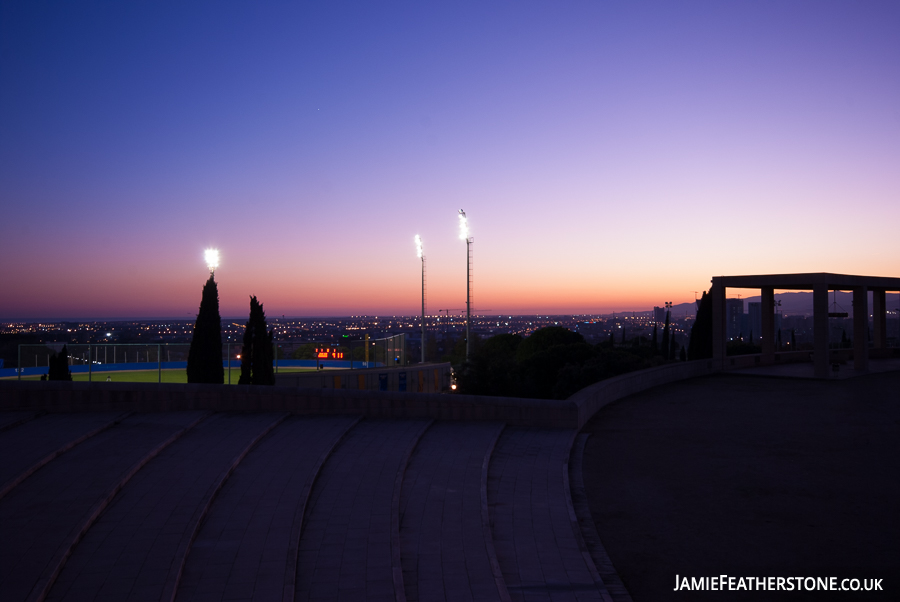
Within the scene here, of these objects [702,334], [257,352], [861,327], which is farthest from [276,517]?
[702,334]

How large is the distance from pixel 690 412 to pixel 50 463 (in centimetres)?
1267

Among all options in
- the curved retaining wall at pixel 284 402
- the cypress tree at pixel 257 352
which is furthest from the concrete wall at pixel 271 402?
the cypress tree at pixel 257 352

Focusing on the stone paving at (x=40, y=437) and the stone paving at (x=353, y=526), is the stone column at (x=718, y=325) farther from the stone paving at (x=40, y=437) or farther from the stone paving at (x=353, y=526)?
the stone paving at (x=40, y=437)

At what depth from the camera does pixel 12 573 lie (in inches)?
227

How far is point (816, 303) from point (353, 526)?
19.5 metres

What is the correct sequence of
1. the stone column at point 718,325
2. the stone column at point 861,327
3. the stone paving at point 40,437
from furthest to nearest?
the stone column at point 861,327 < the stone column at point 718,325 < the stone paving at point 40,437

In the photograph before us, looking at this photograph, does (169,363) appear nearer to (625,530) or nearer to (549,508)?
(549,508)

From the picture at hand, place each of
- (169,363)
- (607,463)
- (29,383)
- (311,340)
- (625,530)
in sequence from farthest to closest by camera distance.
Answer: (311,340)
(169,363)
(29,383)
(607,463)
(625,530)

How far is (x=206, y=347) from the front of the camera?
18.0 metres

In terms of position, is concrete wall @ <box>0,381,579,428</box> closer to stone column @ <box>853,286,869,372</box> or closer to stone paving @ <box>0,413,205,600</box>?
stone paving @ <box>0,413,205,600</box>

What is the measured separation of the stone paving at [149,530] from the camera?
579 cm

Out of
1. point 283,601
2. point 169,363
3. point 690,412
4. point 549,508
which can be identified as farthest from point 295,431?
point 690,412

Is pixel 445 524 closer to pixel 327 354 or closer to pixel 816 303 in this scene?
pixel 327 354

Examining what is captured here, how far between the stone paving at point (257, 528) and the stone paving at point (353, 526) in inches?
7.7
